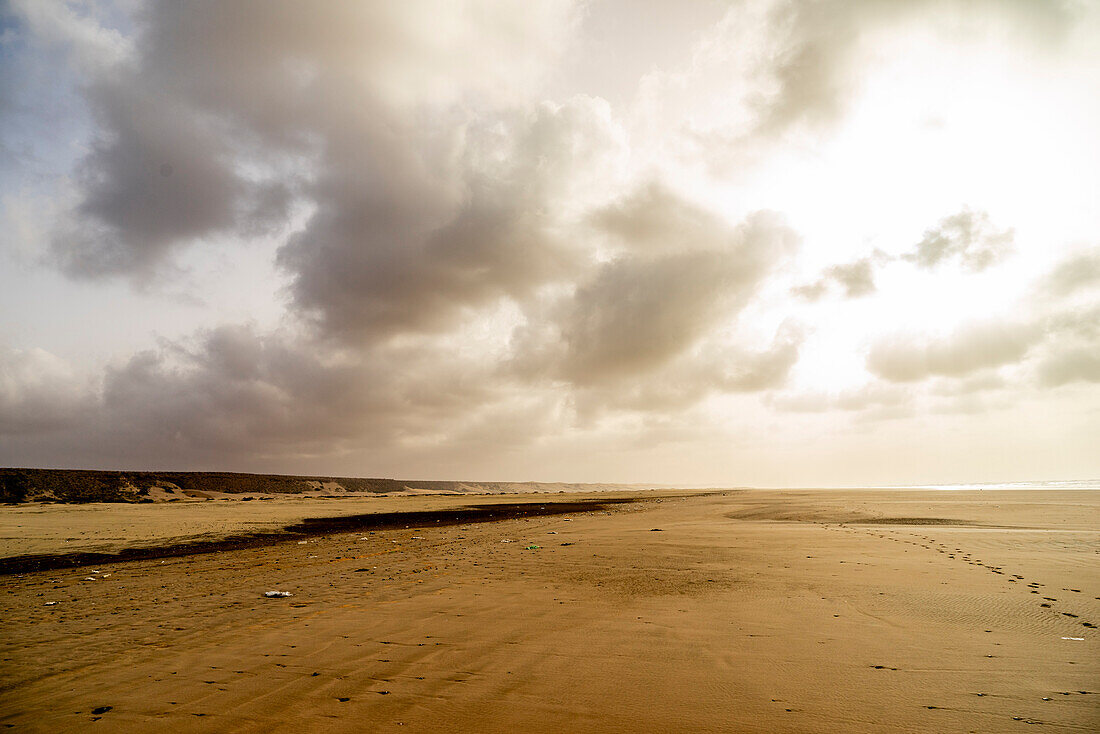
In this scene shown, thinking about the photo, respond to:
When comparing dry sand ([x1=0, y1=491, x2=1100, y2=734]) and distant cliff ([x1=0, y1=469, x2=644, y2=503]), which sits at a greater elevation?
dry sand ([x1=0, y1=491, x2=1100, y2=734])

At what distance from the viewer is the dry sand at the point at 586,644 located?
4.23 meters

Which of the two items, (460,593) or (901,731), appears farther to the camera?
(460,593)

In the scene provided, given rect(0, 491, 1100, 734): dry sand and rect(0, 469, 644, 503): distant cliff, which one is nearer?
rect(0, 491, 1100, 734): dry sand

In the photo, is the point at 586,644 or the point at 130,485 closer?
the point at 586,644

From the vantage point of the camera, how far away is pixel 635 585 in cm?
923

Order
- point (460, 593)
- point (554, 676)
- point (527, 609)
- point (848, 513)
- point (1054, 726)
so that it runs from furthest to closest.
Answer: point (848, 513) → point (460, 593) → point (527, 609) → point (554, 676) → point (1054, 726)

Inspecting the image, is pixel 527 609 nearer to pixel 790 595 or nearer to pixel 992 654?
pixel 790 595

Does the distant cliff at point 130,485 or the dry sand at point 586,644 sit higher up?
the dry sand at point 586,644

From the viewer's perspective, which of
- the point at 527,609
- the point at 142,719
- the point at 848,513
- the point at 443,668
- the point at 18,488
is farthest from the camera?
the point at 18,488

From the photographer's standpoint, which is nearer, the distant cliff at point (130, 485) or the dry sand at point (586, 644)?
the dry sand at point (586, 644)

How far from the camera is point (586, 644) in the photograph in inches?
236

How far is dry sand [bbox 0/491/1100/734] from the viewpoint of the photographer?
423 centimetres

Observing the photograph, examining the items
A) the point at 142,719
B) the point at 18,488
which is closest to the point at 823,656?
the point at 142,719

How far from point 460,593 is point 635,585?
3.16 metres
